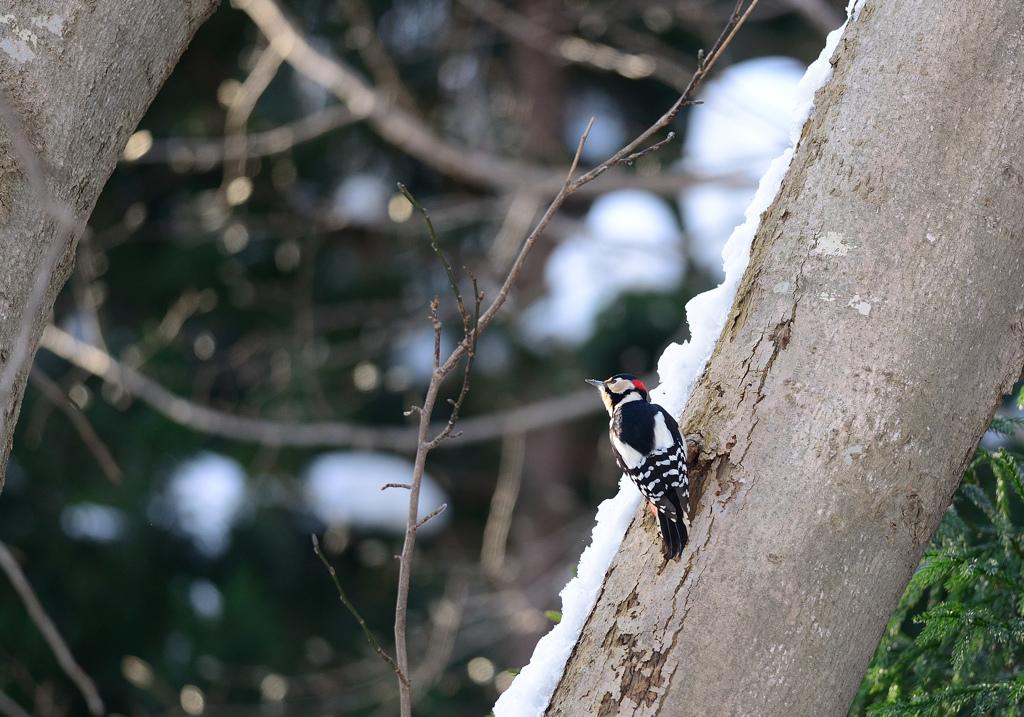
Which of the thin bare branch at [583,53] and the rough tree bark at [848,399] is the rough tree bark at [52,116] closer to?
the rough tree bark at [848,399]

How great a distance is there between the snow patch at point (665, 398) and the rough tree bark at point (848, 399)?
7 cm

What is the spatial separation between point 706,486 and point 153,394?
4.19 m

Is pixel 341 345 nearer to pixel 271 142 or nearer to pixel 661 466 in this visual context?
pixel 271 142

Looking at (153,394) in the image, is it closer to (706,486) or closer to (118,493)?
(118,493)

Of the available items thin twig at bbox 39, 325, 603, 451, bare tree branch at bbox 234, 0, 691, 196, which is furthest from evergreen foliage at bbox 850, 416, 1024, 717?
bare tree branch at bbox 234, 0, 691, 196

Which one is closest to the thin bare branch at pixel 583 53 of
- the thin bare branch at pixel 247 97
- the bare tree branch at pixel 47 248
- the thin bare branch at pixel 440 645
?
the thin bare branch at pixel 247 97

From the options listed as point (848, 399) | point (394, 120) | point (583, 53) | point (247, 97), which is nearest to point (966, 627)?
point (848, 399)

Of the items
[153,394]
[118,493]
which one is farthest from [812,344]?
[118,493]

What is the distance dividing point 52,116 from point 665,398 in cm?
125

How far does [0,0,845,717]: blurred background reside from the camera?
19.5 feet

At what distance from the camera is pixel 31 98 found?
135 cm

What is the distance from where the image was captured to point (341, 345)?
7.14 metres

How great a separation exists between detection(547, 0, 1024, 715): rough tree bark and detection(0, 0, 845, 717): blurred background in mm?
3859

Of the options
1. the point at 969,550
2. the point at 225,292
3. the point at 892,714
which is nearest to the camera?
the point at 892,714
